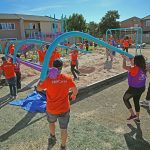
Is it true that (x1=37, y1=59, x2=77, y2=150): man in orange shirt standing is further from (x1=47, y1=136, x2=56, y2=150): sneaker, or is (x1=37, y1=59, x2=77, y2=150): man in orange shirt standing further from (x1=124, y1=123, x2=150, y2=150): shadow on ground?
(x1=124, y1=123, x2=150, y2=150): shadow on ground

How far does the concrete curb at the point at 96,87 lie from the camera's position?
891 centimetres

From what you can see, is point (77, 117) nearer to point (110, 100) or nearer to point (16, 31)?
point (110, 100)

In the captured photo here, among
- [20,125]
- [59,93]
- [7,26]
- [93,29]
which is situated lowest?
[20,125]

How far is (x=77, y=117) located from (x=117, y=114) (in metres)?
1.10

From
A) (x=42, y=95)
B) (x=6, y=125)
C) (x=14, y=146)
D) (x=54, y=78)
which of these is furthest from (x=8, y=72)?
(x=54, y=78)

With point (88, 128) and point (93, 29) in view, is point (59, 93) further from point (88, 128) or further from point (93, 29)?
point (93, 29)

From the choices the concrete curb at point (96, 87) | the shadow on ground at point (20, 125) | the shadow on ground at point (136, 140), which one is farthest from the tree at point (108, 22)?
the shadow on ground at point (136, 140)

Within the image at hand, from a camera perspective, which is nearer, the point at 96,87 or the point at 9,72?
the point at 9,72

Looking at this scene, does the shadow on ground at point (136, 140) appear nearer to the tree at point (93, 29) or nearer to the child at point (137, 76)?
the child at point (137, 76)

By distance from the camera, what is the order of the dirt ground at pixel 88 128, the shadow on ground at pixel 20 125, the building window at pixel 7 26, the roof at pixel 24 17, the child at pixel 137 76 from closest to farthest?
the dirt ground at pixel 88 128, the child at pixel 137 76, the shadow on ground at pixel 20 125, the building window at pixel 7 26, the roof at pixel 24 17

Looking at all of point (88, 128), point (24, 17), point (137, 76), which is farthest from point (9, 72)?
point (24, 17)

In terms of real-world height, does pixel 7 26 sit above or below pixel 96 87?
above

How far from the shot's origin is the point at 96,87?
975 centimetres

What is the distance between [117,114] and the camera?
6.84 meters
